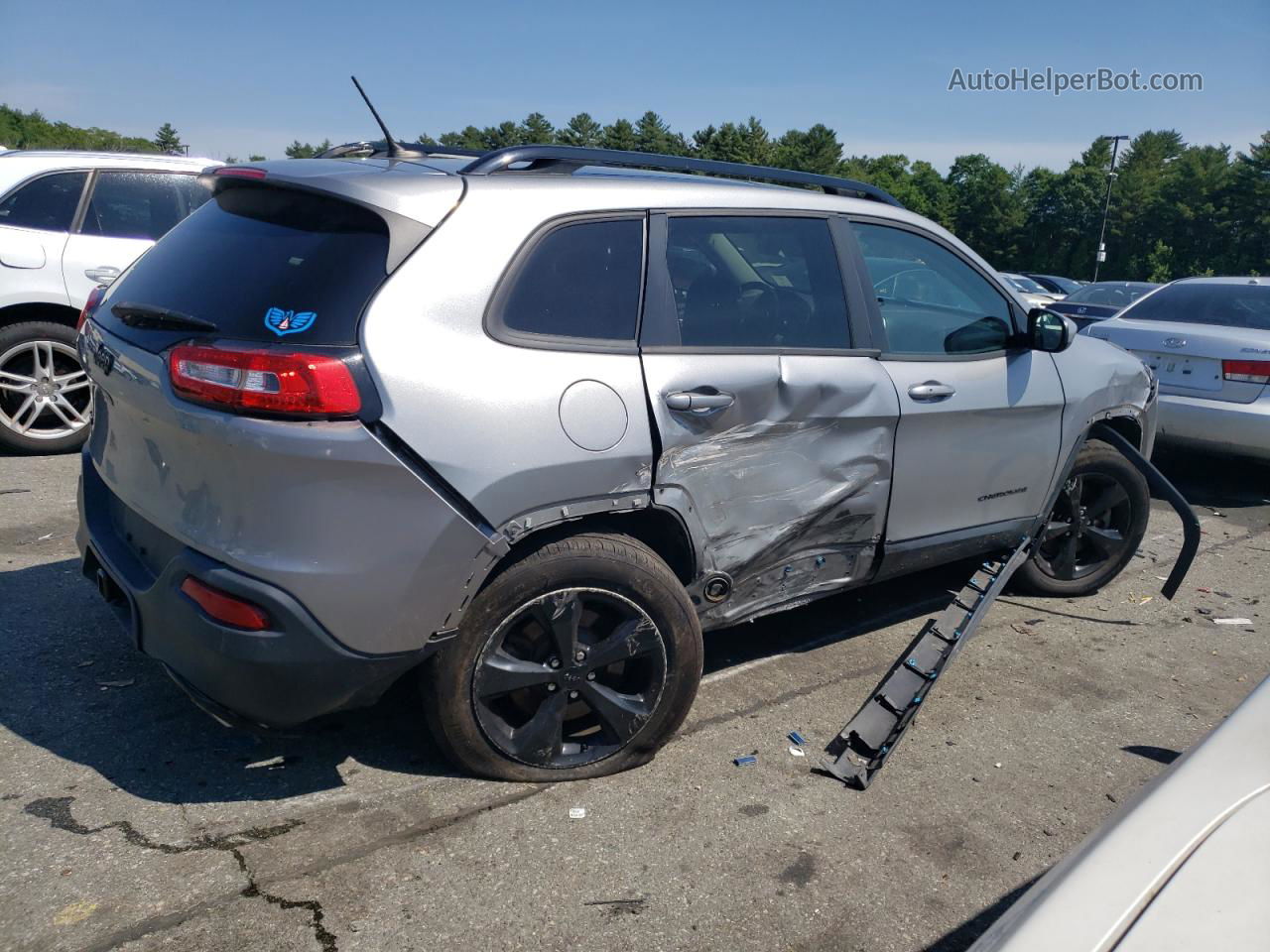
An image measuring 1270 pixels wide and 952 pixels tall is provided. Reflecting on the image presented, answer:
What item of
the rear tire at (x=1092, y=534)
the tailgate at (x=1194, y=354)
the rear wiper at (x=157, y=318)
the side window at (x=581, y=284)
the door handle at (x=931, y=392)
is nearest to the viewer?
the rear wiper at (x=157, y=318)

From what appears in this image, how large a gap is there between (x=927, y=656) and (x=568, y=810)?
1.73 meters

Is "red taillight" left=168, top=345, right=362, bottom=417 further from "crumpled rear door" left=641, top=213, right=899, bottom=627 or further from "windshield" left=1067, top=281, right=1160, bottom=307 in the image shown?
"windshield" left=1067, top=281, right=1160, bottom=307

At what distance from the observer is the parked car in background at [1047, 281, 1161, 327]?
11.9 metres

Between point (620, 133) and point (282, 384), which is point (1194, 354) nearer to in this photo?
point (282, 384)

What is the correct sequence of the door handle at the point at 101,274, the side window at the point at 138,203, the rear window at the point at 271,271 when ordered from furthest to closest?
1. the side window at the point at 138,203
2. the door handle at the point at 101,274
3. the rear window at the point at 271,271

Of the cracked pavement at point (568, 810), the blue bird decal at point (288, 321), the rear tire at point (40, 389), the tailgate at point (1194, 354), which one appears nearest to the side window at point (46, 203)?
the rear tire at point (40, 389)

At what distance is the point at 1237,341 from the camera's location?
719cm

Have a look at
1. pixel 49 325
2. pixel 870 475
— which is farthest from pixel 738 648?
pixel 49 325

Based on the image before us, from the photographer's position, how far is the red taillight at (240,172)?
3.05m

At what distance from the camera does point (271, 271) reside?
2.80 meters

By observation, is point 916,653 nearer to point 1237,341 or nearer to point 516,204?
point 516,204

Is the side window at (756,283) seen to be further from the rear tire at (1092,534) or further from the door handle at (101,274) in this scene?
the door handle at (101,274)

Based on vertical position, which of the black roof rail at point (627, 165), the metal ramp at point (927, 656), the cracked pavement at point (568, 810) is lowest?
the cracked pavement at point (568, 810)

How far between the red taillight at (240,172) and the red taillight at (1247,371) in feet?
21.9
